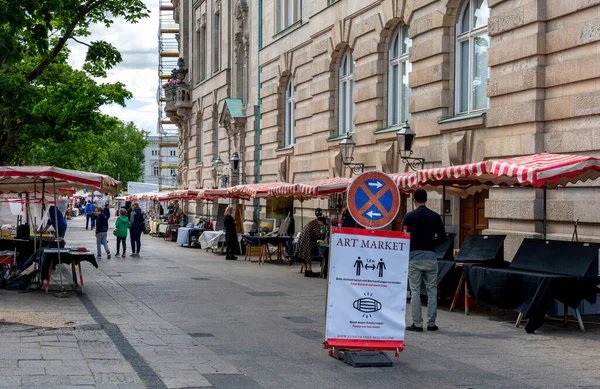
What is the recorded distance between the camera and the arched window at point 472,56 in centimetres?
1956

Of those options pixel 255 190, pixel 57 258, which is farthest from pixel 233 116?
pixel 57 258

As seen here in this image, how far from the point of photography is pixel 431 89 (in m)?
21.2

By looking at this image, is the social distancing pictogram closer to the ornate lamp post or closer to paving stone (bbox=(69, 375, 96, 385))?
paving stone (bbox=(69, 375, 96, 385))

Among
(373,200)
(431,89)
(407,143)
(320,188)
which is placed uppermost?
(431,89)

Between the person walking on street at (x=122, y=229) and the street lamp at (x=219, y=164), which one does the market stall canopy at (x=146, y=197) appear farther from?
the person walking on street at (x=122, y=229)

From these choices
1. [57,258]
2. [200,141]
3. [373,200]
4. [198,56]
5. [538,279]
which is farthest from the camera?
[198,56]

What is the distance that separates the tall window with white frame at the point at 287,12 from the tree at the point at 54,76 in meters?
6.78

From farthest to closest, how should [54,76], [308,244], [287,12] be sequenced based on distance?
[54,76] → [287,12] → [308,244]

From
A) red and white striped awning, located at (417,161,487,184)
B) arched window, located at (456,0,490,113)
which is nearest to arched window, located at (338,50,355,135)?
arched window, located at (456,0,490,113)

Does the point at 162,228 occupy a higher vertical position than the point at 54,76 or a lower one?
lower

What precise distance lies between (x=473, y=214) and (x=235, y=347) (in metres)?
9.97

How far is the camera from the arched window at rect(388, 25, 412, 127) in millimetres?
23609

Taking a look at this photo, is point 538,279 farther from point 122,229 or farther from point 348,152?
point 122,229

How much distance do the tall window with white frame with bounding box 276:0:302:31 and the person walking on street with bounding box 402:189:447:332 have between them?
837 inches
